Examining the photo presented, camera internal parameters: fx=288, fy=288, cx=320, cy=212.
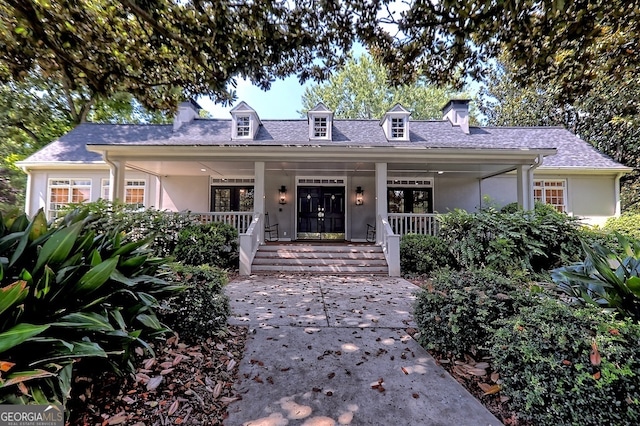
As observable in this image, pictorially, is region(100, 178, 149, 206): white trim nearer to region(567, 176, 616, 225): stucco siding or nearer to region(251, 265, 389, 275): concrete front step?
region(251, 265, 389, 275): concrete front step

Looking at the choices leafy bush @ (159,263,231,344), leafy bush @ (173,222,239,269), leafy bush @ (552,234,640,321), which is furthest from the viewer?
leafy bush @ (173,222,239,269)

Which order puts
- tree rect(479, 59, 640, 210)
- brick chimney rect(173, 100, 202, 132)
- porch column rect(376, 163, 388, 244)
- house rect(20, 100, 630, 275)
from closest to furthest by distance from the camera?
porch column rect(376, 163, 388, 244) < house rect(20, 100, 630, 275) < brick chimney rect(173, 100, 202, 132) < tree rect(479, 59, 640, 210)

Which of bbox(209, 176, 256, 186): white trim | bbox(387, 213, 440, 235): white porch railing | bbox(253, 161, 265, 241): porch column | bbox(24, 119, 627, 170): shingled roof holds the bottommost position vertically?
bbox(387, 213, 440, 235): white porch railing

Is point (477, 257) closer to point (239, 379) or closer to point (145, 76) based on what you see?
point (239, 379)

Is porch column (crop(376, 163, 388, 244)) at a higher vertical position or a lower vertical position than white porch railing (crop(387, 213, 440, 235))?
higher

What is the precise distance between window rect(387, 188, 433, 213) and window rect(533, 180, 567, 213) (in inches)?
164

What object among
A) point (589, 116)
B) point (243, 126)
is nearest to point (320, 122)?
point (243, 126)

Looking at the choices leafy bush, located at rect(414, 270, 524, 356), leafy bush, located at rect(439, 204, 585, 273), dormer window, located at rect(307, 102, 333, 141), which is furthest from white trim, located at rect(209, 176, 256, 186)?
leafy bush, located at rect(414, 270, 524, 356)

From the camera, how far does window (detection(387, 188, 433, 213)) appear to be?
1233cm

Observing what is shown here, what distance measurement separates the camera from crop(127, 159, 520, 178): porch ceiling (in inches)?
363

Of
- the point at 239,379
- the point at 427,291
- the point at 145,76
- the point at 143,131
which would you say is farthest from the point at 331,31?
the point at 143,131

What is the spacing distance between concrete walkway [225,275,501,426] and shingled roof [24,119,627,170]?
8.38 metres

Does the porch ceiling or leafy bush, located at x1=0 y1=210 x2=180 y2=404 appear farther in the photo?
the porch ceiling

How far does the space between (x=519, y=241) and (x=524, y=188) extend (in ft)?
11.7
